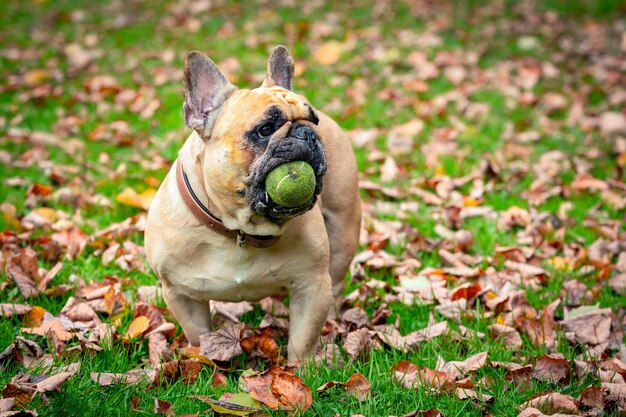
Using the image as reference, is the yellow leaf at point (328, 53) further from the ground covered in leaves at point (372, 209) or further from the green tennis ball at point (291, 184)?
the green tennis ball at point (291, 184)

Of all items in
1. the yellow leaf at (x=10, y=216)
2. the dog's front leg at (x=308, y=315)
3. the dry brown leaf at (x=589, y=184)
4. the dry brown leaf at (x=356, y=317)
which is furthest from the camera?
the dry brown leaf at (x=589, y=184)

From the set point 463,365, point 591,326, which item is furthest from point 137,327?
point 591,326

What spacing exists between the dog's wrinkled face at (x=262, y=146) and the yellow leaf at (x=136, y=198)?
212 cm

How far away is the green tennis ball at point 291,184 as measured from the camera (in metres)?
2.78

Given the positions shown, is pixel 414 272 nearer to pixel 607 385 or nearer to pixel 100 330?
pixel 607 385

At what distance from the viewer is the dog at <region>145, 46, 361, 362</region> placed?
2.92 meters

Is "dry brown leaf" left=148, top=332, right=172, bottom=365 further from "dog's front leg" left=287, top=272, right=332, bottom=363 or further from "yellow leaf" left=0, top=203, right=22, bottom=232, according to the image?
"yellow leaf" left=0, top=203, right=22, bottom=232

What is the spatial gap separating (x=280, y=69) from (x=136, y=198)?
199cm

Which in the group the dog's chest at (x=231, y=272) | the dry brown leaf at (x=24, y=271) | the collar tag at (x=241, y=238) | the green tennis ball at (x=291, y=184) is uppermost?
the green tennis ball at (x=291, y=184)

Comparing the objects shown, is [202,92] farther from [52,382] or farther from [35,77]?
[35,77]

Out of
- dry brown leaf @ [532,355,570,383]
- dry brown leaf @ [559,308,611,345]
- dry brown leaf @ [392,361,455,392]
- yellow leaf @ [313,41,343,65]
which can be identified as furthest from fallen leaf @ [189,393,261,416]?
yellow leaf @ [313,41,343,65]

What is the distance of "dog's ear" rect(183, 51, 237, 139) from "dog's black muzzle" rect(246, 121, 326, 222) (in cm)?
35

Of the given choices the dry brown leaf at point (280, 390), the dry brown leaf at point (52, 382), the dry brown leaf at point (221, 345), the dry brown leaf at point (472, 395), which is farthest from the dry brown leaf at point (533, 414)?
the dry brown leaf at point (52, 382)

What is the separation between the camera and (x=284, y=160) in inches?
112
